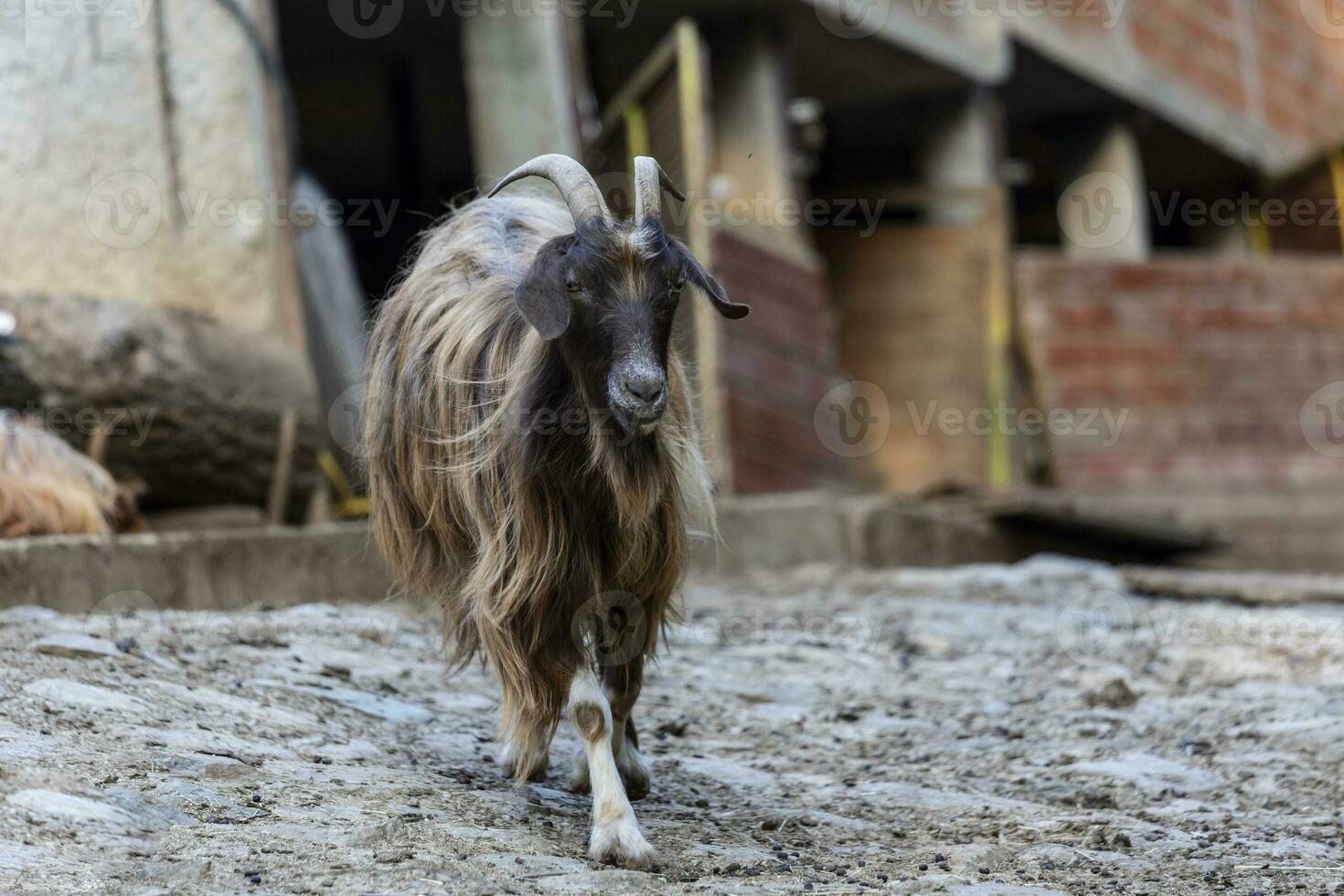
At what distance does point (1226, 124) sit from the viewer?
18.7m

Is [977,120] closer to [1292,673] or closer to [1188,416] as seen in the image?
[1188,416]

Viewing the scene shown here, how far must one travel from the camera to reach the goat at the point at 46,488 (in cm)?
616

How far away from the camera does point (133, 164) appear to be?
785 centimetres

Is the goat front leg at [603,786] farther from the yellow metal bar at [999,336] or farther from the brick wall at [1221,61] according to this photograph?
the brick wall at [1221,61]

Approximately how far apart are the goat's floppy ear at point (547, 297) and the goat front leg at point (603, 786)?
0.95 metres

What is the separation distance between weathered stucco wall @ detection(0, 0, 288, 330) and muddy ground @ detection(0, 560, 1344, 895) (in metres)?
2.08

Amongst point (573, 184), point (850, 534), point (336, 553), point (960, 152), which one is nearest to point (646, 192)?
point (573, 184)

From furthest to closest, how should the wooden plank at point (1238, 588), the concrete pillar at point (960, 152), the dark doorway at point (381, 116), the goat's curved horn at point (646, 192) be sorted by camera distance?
the concrete pillar at point (960, 152), the dark doorway at point (381, 116), the wooden plank at point (1238, 588), the goat's curved horn at point (646, 192)

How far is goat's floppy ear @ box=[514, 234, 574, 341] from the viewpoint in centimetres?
405

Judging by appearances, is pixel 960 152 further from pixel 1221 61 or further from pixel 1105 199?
pixel 1221 61

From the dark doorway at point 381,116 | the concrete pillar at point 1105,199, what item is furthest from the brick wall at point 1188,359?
the dark doorway at point 381,116

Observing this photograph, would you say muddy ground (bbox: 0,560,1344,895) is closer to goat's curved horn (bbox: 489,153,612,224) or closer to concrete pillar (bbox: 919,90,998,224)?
goat's curved horn (bbox: 489,153,612,224)

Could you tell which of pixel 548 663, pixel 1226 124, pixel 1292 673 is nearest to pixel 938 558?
pixel 1292 673

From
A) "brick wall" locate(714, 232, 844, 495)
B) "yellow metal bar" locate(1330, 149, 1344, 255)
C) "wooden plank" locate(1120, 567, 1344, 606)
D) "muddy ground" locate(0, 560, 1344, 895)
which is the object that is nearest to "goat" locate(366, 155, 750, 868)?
"muddy ground" locate(0, 560, 1344, 895)
